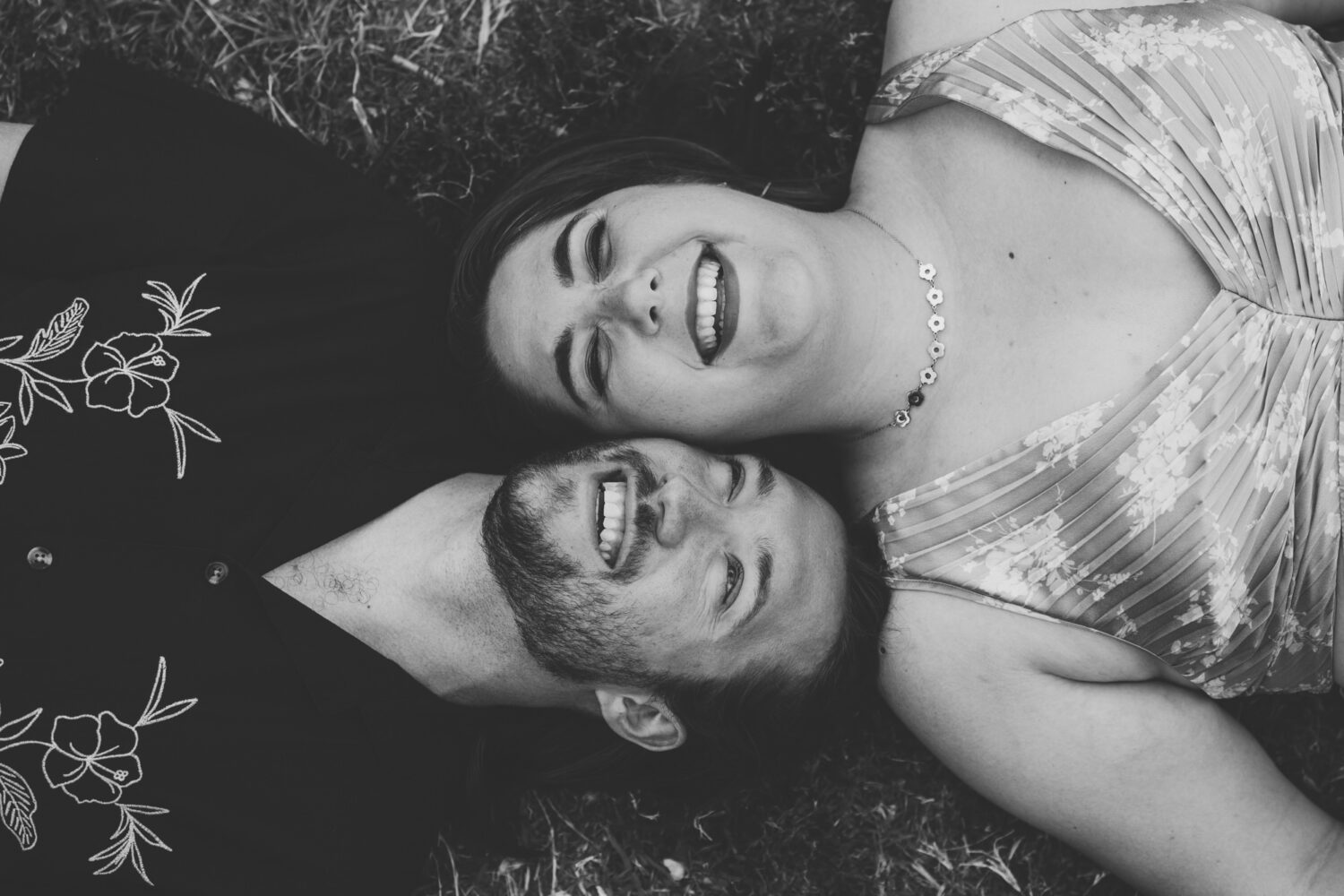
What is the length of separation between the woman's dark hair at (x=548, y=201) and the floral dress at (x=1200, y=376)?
25.1 inches

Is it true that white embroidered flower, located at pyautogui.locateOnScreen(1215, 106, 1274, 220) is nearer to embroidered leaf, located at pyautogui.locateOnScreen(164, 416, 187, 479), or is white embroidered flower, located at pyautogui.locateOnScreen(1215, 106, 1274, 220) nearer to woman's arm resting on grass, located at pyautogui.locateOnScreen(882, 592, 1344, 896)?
woman's arm resting on grass, located at pyautogui.locateOnScreen(882, 592, 1344, 896)

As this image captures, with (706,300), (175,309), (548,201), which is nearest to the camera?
(706,300)

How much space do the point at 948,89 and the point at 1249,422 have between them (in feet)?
3.52

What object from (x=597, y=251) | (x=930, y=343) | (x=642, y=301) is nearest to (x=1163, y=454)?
(x=930, y=343)

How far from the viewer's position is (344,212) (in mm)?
2826

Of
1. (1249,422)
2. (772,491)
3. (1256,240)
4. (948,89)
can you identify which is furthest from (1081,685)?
(948,89)

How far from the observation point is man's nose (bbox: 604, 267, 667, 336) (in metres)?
2.32

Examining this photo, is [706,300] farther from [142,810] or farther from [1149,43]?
[142,810]

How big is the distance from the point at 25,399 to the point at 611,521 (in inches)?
58.3

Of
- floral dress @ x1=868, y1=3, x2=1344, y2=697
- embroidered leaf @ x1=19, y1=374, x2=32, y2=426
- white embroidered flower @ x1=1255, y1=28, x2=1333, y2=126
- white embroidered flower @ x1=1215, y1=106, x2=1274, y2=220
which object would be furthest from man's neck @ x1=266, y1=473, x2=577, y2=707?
white embroidered flower @ x1=1255, y1=28, x2=1333, y2=126

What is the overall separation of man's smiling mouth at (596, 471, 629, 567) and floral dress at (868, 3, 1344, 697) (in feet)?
2.86

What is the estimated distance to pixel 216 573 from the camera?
98.7 inches

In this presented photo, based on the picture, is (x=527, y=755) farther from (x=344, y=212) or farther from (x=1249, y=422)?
(x=1249, y=422)

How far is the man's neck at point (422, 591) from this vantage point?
8.44ft
